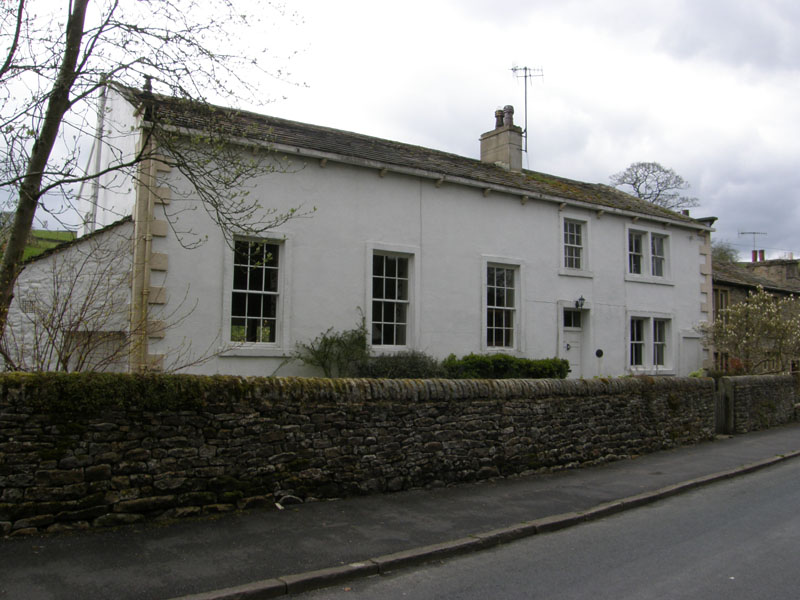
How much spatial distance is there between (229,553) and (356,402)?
2652 mm

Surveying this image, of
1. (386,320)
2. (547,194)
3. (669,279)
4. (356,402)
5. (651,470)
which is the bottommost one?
(651,470)

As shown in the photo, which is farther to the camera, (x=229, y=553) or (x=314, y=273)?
(x=314, y=273)

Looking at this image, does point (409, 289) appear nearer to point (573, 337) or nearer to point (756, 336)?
point (573, 337)

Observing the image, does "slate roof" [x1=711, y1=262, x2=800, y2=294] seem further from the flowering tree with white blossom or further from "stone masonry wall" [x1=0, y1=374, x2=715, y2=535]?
"stone masonry wall" [x1=0, y1=374, x2=715, y2=535]

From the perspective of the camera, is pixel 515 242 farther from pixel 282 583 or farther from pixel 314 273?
pixel 282 583

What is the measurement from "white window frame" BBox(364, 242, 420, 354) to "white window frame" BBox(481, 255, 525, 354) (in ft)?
6.21

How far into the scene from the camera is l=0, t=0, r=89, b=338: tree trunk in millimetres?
7477

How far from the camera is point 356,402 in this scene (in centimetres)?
825

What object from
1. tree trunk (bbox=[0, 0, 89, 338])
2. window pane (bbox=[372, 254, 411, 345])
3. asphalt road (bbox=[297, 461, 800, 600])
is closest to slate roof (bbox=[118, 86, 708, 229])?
tree trunk (bbox=[0, 0, 89, 338])

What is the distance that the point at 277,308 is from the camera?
12664 millimetres

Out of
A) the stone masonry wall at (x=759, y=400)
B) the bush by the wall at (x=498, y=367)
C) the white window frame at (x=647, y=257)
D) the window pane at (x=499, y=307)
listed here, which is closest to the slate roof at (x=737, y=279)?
the white window frame at (x=647, y=257)

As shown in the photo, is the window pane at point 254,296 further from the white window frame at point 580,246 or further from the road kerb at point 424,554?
the white window frame at point 580,246

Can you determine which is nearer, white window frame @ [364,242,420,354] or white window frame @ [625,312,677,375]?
white window frame @ [364,242,420,354]

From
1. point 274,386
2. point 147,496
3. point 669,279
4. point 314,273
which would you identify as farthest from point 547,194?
point 147,496
